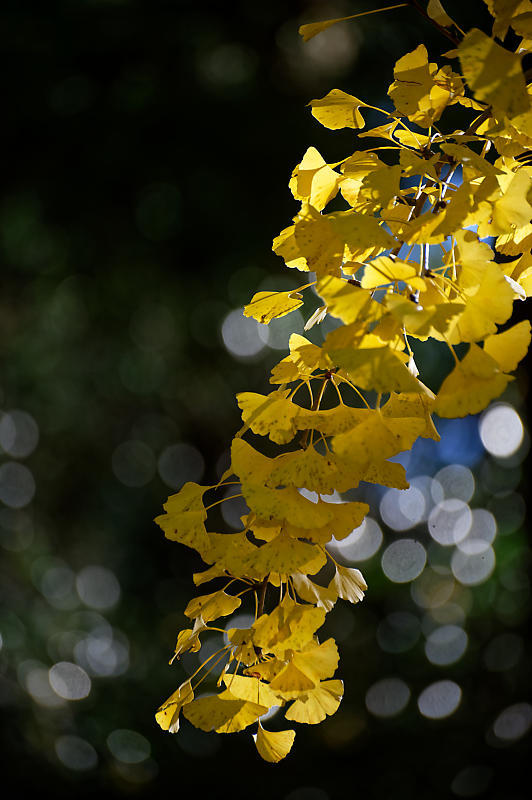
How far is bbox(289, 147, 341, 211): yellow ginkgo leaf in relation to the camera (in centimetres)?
31

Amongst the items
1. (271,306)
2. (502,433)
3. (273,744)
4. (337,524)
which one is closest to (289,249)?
(271,306)

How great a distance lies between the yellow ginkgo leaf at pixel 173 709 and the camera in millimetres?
304

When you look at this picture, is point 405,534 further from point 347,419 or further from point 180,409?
point 347,419

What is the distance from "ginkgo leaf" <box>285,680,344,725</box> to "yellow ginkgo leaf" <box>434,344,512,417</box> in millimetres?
154

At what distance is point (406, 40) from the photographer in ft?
3.67

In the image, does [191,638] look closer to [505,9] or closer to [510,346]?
[510,346]

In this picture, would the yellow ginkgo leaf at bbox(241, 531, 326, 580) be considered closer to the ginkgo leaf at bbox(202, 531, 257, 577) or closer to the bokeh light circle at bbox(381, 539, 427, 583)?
the ginkgo leaf at bbox(202, 531, 257, 577)

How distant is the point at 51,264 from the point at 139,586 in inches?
26.9

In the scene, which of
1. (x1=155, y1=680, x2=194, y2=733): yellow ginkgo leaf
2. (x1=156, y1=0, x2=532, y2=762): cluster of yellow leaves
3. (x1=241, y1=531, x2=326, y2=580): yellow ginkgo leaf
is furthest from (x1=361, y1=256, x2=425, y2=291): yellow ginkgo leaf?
(x1=155, y1=680, x2=194, y2=733): yellow ginkgo leaf

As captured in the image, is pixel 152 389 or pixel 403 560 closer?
pixel 152 389

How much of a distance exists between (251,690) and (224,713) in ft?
0.05

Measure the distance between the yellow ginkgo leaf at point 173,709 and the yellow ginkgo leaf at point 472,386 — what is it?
0.19m

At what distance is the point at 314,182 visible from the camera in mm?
303

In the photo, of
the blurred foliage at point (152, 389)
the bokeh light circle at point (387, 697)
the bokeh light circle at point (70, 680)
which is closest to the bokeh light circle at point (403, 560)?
the blurred foliage at point (152, 389)
